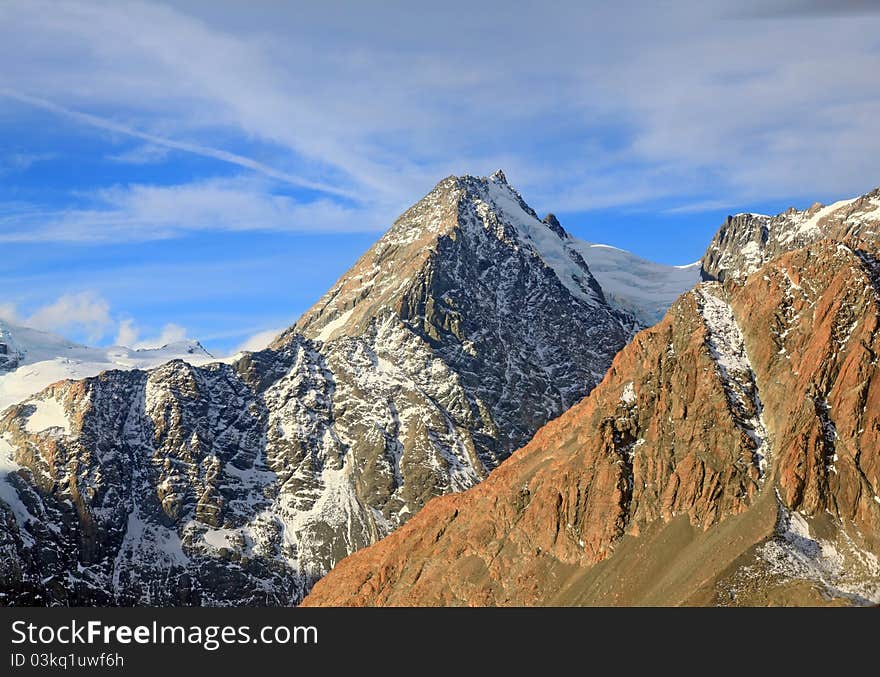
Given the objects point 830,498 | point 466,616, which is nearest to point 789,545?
point 830,498

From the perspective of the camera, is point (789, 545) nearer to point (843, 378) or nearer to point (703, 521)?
point (703, 521)

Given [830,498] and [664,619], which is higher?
[830,498]

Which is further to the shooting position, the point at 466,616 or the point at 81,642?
the point at 466,616

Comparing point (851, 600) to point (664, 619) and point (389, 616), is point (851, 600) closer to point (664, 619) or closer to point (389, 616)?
point (664, 619)

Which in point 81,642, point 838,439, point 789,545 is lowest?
point 81,642

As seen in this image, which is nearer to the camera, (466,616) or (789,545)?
(466,616)

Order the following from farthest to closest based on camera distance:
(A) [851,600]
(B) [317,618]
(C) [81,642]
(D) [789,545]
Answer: (D) [789,545], (A) [851,600], (B) [317,618], (C) [81,642]

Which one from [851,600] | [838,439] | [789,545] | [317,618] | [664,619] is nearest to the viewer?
[317,618]

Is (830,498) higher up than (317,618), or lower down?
higher up

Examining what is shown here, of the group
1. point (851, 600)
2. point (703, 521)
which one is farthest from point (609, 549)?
point (851, 600)
